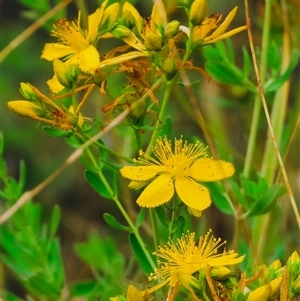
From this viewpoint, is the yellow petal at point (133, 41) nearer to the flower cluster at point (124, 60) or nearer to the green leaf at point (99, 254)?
the flower cluster at point (124, 60)

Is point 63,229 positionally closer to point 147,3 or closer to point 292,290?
point 147,3

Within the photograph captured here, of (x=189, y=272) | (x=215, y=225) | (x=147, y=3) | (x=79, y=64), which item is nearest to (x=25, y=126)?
(x=147, y=3)

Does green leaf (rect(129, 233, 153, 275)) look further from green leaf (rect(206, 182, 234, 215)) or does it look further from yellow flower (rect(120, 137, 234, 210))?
green leaf (rect(206, 182, 234, 215))

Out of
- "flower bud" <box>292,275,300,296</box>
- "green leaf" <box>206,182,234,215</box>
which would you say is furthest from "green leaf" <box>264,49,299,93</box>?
"flower bud" <box>292,275,300,296</box>

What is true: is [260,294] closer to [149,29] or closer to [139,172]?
[139,172]

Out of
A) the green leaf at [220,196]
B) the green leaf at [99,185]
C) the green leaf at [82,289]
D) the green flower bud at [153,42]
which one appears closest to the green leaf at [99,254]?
the green leaf at [82,289]
